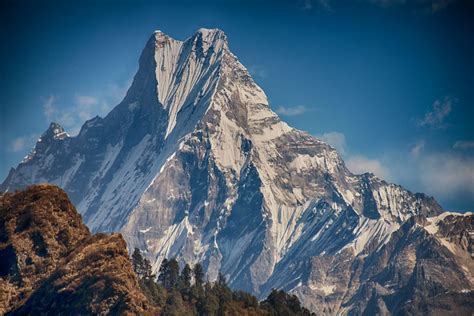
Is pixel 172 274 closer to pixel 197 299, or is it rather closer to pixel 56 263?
pixel 197 299

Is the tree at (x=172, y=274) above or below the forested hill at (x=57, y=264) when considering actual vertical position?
above

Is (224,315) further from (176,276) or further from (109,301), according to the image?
(109,301)

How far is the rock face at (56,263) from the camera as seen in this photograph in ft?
250

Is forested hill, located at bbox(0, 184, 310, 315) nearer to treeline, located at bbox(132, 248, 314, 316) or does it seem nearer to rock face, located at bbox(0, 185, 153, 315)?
rock face, located at bbox(0, 185, 153, 315)

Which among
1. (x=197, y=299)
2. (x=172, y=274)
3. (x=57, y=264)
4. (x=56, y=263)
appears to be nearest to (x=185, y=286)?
(x=172, y=274)

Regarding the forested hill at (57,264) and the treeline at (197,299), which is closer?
the forested hill at (57,264)

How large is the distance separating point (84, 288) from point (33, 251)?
896 centimetres

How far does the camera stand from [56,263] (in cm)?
8262

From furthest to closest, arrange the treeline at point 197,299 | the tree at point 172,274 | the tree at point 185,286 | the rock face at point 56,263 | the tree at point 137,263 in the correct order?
the tree at point 172,274 < the tree at point 137,263 < the tree at point 185,286 < the treeline at point 197,299 < the rock face at point 56,263

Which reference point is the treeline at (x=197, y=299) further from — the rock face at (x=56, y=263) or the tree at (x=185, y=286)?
the rock face at (x=56, y=263)

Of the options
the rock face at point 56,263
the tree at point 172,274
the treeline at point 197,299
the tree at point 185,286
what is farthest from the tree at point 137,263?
the rock face at point 56,263

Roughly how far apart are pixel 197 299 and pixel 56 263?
56.3 m

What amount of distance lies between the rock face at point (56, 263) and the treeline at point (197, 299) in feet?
104

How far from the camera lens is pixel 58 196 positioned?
8781cm
